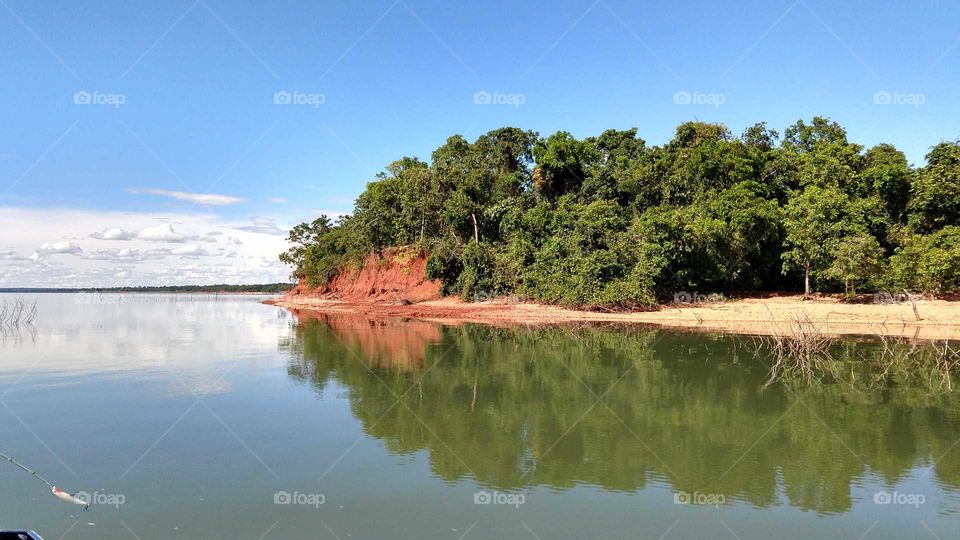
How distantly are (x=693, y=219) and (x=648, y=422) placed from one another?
25.4 m

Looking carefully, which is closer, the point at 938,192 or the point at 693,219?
the point at 938,192

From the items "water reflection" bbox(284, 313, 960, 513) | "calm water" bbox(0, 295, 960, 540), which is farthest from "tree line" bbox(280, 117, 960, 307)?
"calm water" bbox(0, 295, 960, 540)

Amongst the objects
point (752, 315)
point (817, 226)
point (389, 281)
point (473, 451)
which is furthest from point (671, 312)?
point (473, 451)

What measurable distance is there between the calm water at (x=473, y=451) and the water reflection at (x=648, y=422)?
53mm

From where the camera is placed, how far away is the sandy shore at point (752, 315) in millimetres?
23922

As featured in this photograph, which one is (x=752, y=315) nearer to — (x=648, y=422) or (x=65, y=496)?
→ (x=648, y=422)

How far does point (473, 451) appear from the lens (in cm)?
839

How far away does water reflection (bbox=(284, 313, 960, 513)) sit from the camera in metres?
7.37

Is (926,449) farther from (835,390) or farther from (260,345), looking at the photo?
(260,345)

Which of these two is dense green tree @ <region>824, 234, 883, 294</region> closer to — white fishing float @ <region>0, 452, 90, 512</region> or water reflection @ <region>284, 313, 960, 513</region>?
water reflection @ <region>284, 313, 960, 513</region>

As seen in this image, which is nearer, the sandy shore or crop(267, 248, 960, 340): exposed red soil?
the sandy shore

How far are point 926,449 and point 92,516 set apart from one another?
11036mm

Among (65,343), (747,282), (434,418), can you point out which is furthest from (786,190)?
(65,343)

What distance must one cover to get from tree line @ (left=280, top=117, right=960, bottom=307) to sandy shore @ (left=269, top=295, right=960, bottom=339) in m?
1.33
